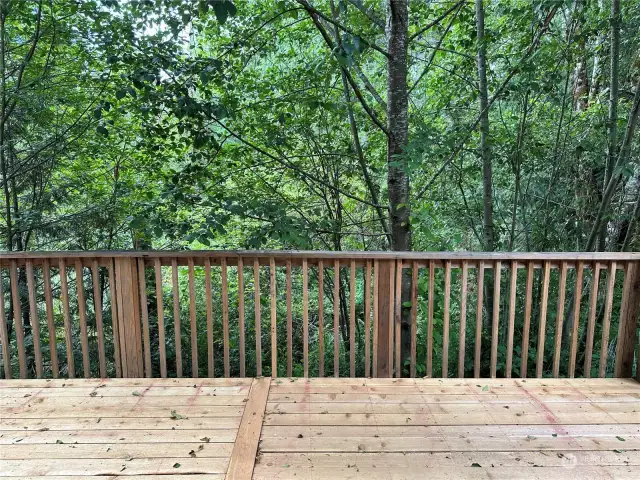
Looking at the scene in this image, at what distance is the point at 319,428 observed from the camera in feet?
6.65

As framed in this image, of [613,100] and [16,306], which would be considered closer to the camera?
[16,306]

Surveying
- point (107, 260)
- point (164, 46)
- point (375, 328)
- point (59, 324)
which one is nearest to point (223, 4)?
point (164, 46)

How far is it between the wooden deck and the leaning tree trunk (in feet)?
2.94

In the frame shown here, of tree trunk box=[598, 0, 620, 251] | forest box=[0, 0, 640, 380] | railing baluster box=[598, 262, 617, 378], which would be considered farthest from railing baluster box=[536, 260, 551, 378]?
tree trunk box=[598, 0, 620, 251]

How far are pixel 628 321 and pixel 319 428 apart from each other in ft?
7.31

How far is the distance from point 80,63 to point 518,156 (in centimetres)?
387

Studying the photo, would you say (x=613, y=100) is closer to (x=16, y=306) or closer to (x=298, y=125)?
(x=298, y=125)

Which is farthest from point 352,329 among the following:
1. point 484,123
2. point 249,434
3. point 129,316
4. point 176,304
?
point 484,123

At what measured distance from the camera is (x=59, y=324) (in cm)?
436

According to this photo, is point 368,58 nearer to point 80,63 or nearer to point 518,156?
point 518,156

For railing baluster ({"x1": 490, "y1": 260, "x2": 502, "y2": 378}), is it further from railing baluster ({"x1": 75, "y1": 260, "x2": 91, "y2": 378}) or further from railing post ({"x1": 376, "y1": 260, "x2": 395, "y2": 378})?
railing baluster ({"x1": 75, "y1": 260, "x2": 91, "y2": 378})

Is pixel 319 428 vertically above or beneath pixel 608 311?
beneath

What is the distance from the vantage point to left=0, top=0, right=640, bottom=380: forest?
271 cm

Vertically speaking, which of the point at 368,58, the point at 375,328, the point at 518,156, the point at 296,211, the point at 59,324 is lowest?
the point at 59,324
